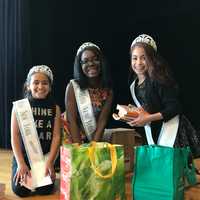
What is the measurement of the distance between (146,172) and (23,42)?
226 cm

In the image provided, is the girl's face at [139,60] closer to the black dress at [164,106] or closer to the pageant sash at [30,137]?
the black dress at [164,106]

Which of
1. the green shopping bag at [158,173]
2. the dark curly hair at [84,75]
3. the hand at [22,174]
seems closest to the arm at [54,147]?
the hand at [22,174]

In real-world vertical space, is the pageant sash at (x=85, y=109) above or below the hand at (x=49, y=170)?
above

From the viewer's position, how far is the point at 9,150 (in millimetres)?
3684

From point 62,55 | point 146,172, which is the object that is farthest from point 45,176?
point 62,55

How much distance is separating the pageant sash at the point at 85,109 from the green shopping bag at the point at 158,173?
0.72 m

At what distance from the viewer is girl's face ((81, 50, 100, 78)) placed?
7.73ft

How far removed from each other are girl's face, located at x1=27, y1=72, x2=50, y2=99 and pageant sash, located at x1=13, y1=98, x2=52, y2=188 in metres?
0.08

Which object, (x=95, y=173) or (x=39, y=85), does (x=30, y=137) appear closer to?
(x=39, y=85)

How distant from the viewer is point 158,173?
1705 millimetres

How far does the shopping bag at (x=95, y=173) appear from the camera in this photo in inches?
65.6

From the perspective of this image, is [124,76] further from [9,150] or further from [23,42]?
[9,150]

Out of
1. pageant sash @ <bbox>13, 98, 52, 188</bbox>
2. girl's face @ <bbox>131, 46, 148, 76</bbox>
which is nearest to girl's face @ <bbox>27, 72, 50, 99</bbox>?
pageant sash @ <bbox>13, 98, 52, 188</bbox>

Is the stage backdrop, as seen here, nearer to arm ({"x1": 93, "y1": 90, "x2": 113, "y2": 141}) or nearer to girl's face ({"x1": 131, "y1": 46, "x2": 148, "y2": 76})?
arm ({"x1": 93, "y1": 90, "x2": 113, "y2": 141})
